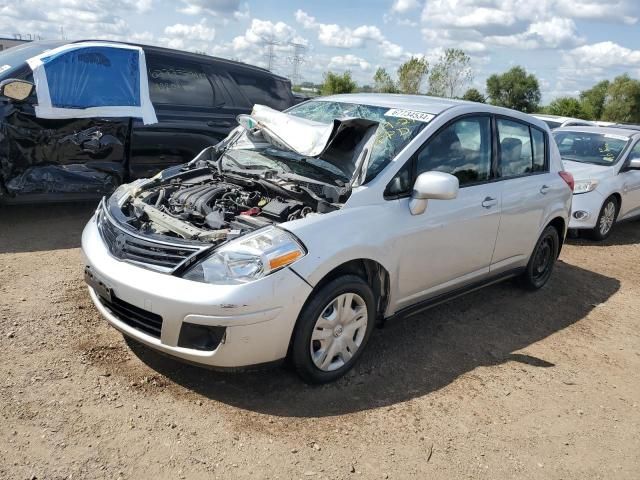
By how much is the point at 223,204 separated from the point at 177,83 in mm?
3466

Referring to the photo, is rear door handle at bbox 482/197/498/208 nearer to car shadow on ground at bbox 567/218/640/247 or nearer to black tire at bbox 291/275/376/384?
black tire at bbox 291/275/376/384

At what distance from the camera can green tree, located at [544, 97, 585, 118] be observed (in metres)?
43.8

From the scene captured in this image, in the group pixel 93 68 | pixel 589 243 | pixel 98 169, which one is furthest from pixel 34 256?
pixel 589 243

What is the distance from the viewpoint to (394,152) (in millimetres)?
3783

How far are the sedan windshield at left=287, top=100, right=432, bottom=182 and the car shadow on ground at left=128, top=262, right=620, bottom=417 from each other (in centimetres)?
114

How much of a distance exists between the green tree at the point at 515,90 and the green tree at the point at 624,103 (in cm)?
570

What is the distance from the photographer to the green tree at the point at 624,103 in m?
44.7

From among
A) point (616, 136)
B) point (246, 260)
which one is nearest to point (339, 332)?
point (246, 260)

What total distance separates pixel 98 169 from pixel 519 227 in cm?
435

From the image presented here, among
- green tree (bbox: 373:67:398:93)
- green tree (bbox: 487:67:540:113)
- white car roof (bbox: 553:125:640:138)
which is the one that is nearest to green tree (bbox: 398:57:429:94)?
green tree (bbox: 373:67:398:93)

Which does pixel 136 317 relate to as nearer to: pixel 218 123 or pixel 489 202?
pixel 489 202

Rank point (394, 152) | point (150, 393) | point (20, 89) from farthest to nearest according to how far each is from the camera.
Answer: point (20, 89)
point (394, 152)
point (150, 393)

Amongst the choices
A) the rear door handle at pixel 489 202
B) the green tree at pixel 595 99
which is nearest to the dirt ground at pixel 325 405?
the rear door handle at pixel 489 202

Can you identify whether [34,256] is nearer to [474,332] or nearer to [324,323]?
[324,323]
